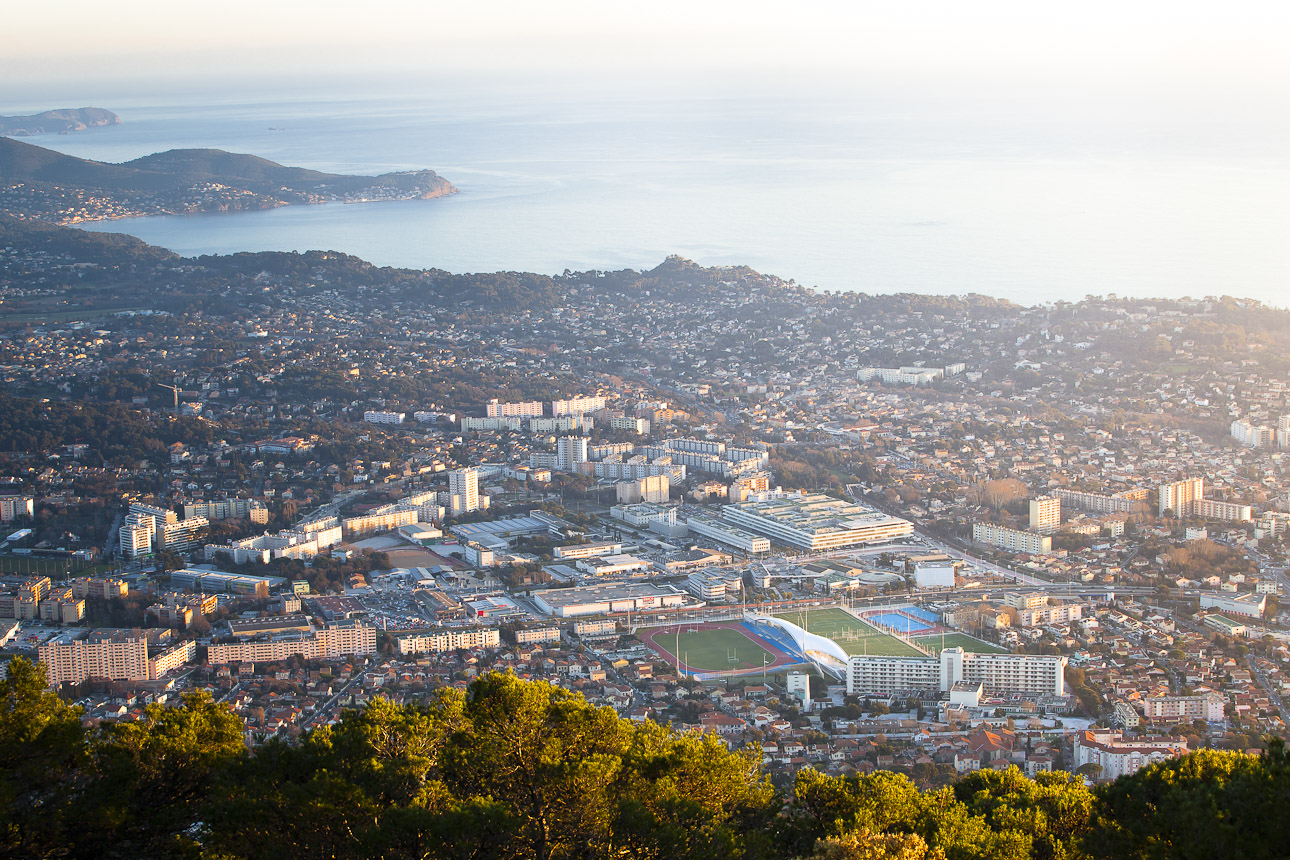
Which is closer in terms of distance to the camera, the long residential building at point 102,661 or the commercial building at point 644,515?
the long residential building at point 102,661

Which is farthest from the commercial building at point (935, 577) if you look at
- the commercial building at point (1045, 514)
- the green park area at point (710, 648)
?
the green park area at point (710, 648)

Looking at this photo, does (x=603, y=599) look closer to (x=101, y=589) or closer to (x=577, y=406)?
(x=101, y=589)

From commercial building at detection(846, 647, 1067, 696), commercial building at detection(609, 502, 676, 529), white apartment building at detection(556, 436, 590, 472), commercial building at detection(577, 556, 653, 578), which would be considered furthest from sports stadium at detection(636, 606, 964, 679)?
white apartment building at detection(556, 436, 590, 472)

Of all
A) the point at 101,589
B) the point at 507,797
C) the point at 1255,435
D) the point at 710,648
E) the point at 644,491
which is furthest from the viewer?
the point at 1255,435

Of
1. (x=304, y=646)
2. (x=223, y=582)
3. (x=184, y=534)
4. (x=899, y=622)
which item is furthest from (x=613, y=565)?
(x=184, y=534)

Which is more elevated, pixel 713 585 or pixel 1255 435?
pixel 1255 435

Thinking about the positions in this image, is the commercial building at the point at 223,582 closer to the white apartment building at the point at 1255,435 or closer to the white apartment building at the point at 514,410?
the white apartment building at the point at 514,410
